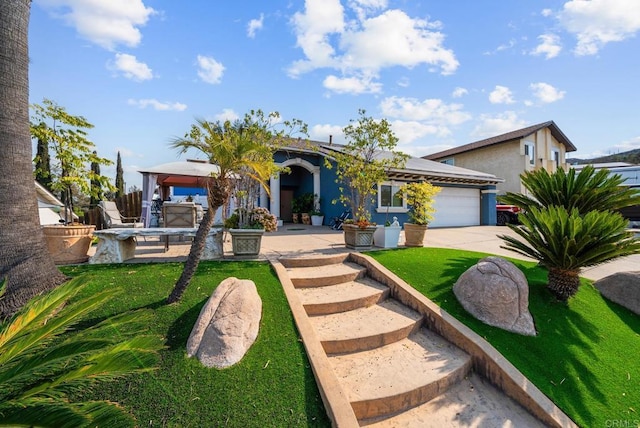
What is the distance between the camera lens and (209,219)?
4.01 metres

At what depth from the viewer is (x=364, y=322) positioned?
4.18 metres

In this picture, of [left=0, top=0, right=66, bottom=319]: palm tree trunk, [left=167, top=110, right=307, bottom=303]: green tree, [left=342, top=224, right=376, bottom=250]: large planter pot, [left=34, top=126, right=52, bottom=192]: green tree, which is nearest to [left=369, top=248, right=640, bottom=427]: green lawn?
[left=342, top=224, right=376, bottom=250]: large planter pot

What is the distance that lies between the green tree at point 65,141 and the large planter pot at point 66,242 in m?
0.59

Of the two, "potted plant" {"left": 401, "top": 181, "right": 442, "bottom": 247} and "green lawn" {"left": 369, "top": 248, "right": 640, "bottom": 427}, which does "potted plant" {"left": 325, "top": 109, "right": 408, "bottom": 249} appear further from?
"green lawn" {"left": 369, "top": 248, "right": 640, "bottom": 427}

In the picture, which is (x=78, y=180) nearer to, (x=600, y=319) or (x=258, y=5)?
(x=258, y=5)

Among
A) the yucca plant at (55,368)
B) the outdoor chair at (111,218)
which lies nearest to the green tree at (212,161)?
the yucca plant at (55,368)

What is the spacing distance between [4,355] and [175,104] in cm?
685

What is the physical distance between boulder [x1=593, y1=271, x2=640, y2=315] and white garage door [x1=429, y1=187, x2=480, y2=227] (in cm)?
947

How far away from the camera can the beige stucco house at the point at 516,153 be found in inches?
877

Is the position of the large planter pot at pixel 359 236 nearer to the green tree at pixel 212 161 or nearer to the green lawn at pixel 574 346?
the green lawn at pixel 574 346

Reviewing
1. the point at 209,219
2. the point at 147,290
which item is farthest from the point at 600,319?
the point at 147,290

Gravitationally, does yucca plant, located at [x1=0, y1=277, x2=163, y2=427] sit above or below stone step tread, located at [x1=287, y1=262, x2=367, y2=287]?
above

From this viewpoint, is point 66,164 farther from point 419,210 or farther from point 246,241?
point 419,210

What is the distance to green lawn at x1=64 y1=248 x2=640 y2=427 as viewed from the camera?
252 cm
